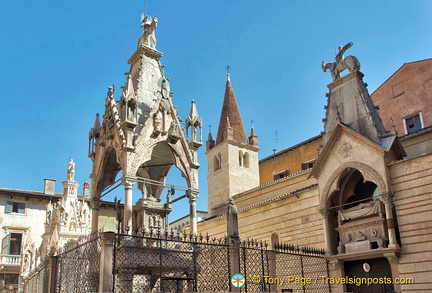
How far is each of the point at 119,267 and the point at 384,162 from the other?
957 centimetres

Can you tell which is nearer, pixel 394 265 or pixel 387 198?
pixel 394 265

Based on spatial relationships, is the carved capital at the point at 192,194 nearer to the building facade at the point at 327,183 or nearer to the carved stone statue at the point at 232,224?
the building facade at the point at 327,183

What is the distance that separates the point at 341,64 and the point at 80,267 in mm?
12702

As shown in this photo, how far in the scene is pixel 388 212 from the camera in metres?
14.7

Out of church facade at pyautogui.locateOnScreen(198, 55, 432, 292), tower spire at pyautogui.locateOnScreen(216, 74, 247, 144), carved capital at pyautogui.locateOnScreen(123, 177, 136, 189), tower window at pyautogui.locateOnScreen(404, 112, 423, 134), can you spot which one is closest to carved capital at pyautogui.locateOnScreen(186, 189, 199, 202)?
carved capital at pyautogui.locateOnScreen(123, 177, 136, 189)

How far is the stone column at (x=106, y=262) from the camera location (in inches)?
362

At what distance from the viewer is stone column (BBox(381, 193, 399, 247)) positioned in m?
14.4

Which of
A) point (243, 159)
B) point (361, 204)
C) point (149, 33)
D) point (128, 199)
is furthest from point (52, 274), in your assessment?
point (243, 159)

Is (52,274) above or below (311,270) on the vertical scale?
above

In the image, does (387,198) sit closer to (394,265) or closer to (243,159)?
(394,265)

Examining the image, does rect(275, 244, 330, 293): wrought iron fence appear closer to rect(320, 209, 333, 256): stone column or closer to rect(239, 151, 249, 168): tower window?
rect(320, 209, 333, 256): stone column

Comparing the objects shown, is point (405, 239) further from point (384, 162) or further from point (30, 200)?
point (30, 200)

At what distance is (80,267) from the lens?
10984mm

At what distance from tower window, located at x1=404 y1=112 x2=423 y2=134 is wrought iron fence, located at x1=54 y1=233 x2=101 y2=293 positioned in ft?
63.6
